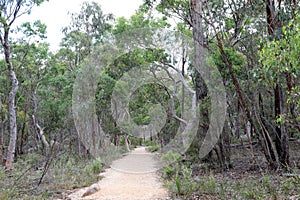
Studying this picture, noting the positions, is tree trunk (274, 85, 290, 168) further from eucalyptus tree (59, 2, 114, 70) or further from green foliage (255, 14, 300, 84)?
eucalyptus tree (59, 2, 114, 70)

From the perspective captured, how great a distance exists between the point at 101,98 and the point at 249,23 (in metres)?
11.0

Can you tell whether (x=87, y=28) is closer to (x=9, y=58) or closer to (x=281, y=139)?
(x=9, y=58)

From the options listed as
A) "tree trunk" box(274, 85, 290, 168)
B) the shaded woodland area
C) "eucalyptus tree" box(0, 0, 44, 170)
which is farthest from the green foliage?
"eucalyptus tree" box(0, 0, 44, 170)

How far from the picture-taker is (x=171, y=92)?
1870 cm

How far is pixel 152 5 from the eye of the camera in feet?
37.5

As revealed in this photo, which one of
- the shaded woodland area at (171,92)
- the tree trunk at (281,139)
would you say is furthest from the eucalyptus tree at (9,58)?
the tree trunk at (281,139)

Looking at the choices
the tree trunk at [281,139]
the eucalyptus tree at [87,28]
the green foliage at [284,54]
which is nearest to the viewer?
the green foliage at [284,54]

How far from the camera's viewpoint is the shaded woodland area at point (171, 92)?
5.89 meters

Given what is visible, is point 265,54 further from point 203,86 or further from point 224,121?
point 203,86

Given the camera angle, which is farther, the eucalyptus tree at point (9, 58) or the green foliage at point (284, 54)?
the eucalyptus tree at point (9, 58)

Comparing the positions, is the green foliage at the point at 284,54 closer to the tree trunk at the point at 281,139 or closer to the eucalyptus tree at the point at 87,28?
the tree trunk at the point at 281,139

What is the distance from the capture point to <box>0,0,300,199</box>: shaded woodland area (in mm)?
5887

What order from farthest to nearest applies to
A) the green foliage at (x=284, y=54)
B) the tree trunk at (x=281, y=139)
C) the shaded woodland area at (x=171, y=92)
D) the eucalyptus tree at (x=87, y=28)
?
1. the eucalyptus tree at (x=87, y=28)
2. the tree trunk at (x=281, y=139)
3. the shaded woodland area at (x=171, y=92)
4. the green foliage at (x=284, y=54)

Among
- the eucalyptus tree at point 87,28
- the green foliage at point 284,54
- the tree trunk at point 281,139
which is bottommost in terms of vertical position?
the tree trunk at point 281,139
